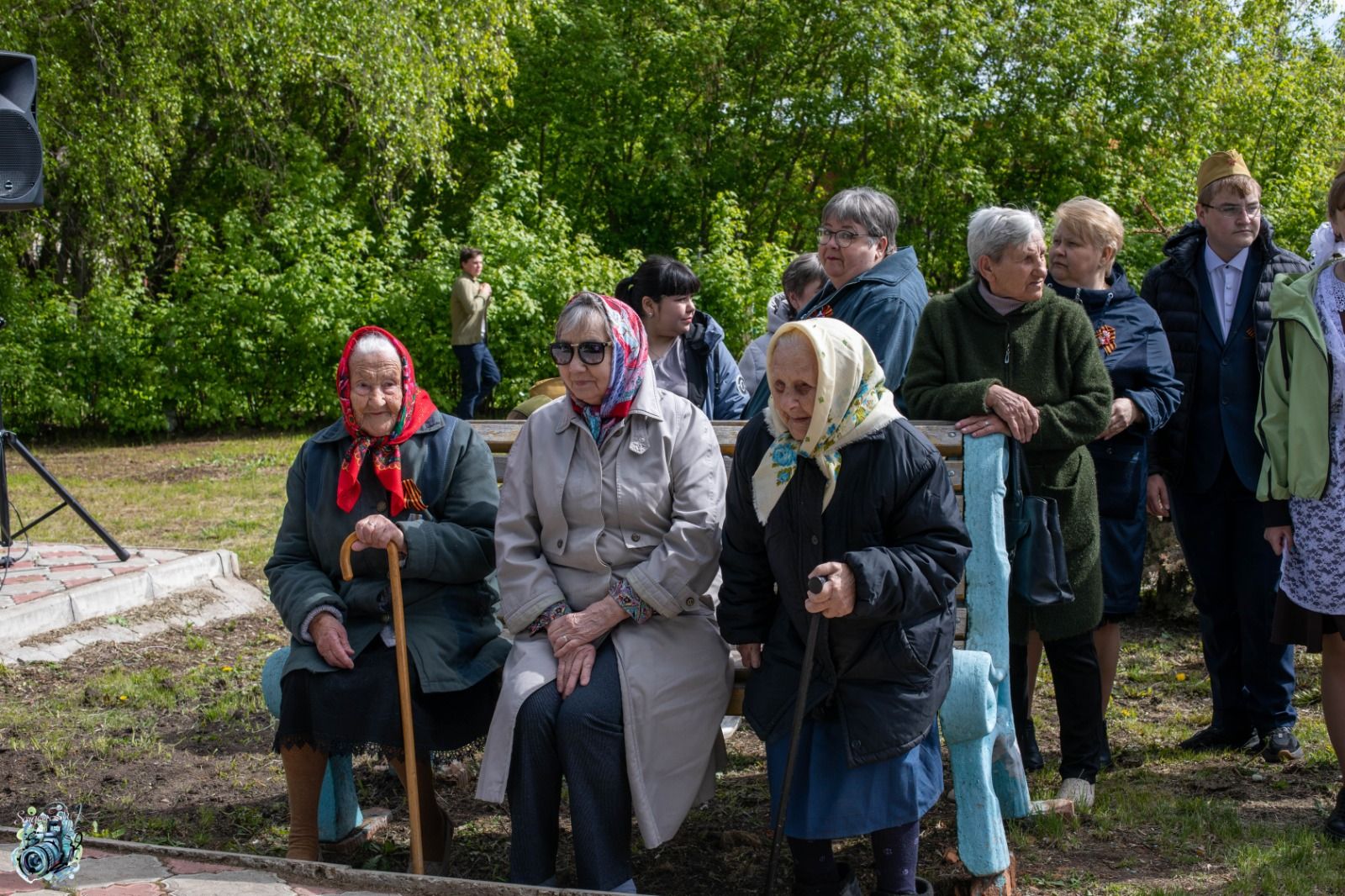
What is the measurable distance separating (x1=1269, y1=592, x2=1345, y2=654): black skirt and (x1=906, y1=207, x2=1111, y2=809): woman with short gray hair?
1.73 feet

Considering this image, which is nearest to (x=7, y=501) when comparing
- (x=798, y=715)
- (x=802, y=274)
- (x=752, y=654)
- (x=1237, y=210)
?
(x=802, y=274)

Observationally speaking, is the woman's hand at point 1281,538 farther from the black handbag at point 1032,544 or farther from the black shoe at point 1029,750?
the black shoe at point 1029,750

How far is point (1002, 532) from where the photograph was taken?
357cm

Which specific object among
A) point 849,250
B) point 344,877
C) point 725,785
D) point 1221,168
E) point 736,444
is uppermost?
point 1221,168

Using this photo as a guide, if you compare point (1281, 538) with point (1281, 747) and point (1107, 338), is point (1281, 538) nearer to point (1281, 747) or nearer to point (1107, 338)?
point (1107, 338)

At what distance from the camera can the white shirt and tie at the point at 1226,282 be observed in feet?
14.9

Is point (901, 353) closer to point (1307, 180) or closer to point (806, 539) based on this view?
point (806, 539)

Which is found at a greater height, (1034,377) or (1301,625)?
(1034,377)

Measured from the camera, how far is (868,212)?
14.0 feet

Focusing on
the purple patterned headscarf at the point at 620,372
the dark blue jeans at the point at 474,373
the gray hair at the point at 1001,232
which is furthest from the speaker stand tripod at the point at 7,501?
the dark blue jeans at the point at 474,373

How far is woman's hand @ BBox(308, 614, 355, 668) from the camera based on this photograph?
3473 mm

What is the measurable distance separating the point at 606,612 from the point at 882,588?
0.76 metres

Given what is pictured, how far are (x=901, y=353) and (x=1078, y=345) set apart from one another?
58 centimetres

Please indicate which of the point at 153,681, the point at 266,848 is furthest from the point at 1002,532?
the point at 153,681
